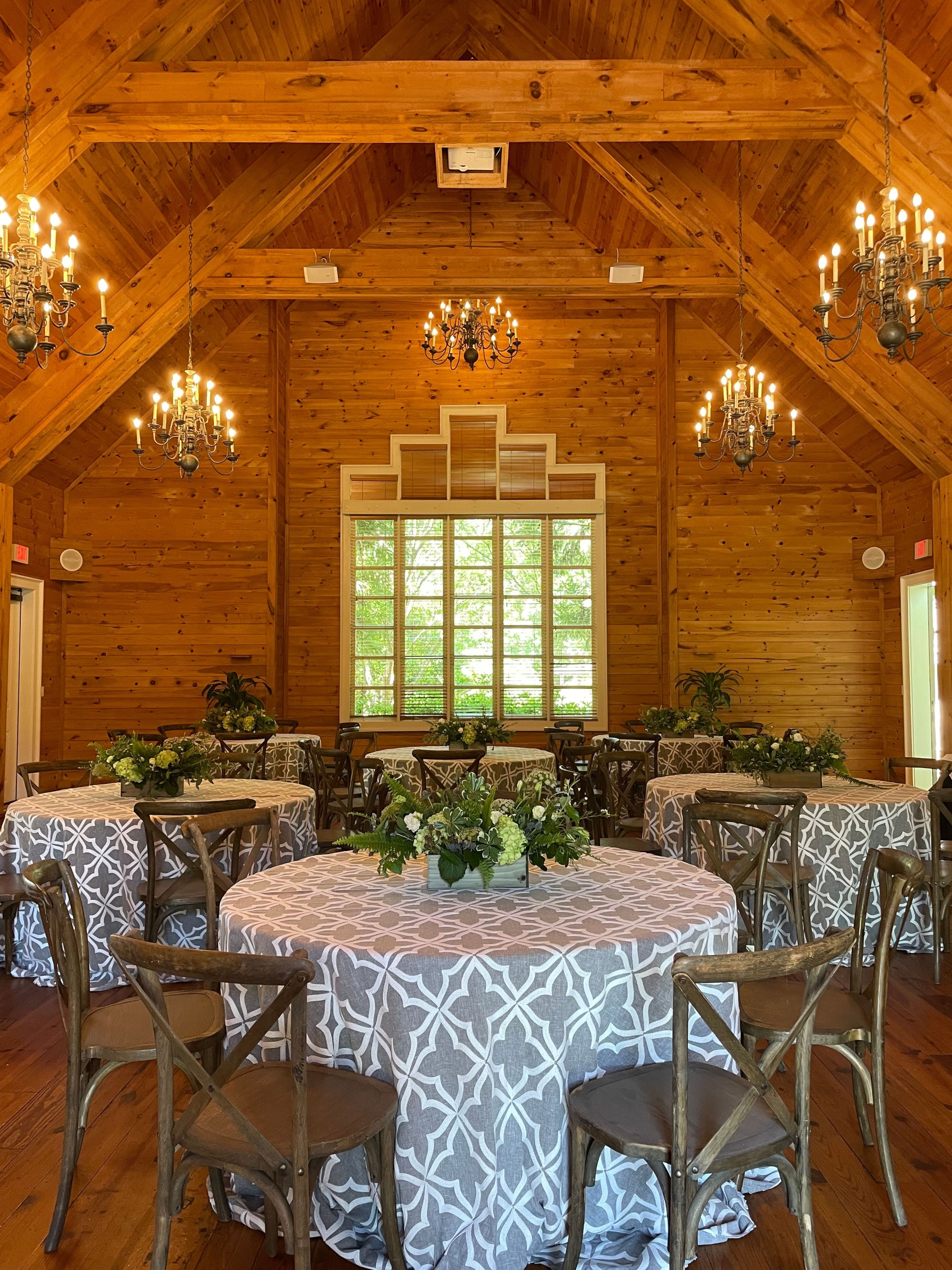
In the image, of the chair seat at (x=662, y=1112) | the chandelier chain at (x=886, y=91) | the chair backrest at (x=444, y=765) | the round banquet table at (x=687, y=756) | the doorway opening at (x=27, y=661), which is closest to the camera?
the chair seat at (x=662, y=1112)

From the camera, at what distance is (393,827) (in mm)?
2848

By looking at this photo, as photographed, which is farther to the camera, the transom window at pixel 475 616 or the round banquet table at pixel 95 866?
the transom window at pixel 475 616

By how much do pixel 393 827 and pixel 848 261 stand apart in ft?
19.7

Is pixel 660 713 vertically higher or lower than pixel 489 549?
lower

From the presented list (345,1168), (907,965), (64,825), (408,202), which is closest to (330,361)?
(408,202)

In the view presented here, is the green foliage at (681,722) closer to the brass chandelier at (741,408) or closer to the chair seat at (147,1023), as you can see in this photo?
the brass chandelier at (741,408)

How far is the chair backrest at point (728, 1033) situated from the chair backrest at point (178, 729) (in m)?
7.12

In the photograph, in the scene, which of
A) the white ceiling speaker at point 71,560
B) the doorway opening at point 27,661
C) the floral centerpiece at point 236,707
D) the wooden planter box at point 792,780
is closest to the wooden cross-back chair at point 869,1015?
the wooden planter box at point 792,780

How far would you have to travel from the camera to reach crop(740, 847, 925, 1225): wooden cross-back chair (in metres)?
2.45

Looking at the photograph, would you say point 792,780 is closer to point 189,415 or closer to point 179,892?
point 179,892

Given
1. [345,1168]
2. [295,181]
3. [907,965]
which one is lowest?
[907,965]

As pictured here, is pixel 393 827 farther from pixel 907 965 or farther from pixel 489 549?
pixel 489 549

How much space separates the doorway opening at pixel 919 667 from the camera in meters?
9.43

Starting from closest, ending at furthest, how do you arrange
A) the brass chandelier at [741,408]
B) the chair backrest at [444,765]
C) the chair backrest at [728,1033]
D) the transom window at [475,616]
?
the chair backrest at [728,1033], the chair backrest at [444,765], the brass chandelier at [741,408], the transom window at [475,616]
